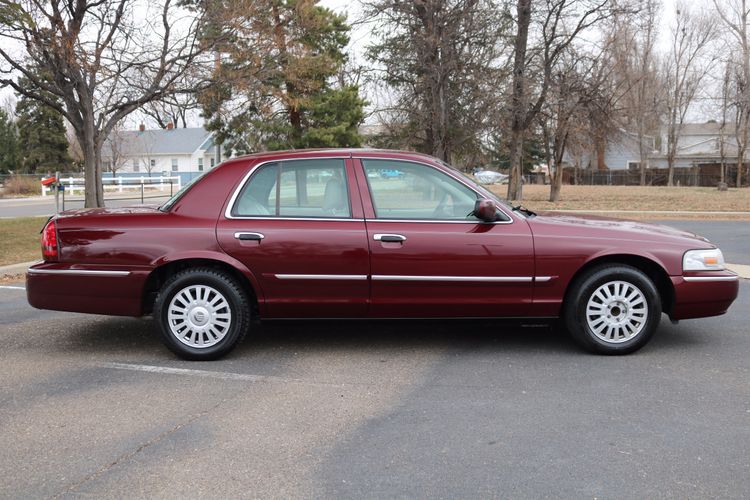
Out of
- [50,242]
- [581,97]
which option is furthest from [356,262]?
[581,97]

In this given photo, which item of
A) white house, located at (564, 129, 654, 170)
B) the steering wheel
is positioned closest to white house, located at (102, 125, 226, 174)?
white house, located at (564, 129, 654, 170)

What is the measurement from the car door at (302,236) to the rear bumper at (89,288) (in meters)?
0.83

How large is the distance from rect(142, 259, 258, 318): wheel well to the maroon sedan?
0.05 ft

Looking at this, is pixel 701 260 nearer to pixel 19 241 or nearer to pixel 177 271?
pixel 177 271

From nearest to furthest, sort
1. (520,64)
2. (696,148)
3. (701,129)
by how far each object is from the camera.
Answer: (520,64), (701,129), (696,148)

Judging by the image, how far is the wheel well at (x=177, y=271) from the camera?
5.47 m

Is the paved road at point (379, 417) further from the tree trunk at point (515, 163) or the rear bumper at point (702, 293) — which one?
the tree trunk at point (515, 163)

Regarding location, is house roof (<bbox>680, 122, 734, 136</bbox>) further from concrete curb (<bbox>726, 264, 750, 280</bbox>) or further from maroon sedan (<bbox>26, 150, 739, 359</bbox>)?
maroon sedan (<bbox>26, 150, 739, 359</bbox>)

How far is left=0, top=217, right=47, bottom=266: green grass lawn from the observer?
1193 cm

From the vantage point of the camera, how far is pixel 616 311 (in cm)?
552

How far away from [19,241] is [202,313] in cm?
1036

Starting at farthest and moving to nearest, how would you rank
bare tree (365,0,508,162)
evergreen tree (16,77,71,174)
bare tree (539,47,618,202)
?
evergreen tree (16,77,71,174)
bare tree (539,47,618,202)
bare tree (365,0,508,162)

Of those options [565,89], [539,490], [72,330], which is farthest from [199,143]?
[539,490]

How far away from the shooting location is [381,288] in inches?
214
